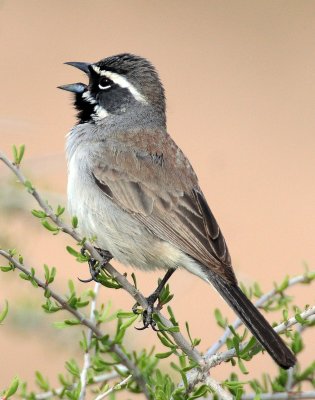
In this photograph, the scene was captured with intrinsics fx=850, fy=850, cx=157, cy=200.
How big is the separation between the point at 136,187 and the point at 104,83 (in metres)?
0.86

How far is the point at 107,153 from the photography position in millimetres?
4738

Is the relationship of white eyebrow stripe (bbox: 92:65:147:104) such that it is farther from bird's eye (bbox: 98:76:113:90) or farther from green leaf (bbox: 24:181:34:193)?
green leaf (bbox: 24:181:34:193)

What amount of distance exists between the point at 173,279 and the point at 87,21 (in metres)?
9.71

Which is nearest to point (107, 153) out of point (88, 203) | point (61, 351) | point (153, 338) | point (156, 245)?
point (88, 203)

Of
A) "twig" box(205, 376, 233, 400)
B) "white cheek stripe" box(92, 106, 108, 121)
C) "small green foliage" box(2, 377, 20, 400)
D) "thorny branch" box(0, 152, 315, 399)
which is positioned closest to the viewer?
"small green foliage" box(2, 377, 20, 400)

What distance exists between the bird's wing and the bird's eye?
404mm

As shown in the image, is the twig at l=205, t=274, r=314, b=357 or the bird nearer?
the twig at l=205, t=274, r=314, b=357

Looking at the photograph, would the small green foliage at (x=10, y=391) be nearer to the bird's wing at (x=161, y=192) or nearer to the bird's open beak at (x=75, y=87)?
the bird's wing at (x=161, y=192)

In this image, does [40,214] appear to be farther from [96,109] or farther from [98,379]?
[96,109]

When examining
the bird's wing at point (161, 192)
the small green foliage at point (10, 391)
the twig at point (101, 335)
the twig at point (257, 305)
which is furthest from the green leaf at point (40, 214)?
the bird's wing at point (161, 192)

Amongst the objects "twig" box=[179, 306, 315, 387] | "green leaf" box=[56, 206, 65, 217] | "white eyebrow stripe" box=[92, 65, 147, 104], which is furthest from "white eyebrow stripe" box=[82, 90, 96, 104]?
"twig" box=[179, 306, 315, 387]

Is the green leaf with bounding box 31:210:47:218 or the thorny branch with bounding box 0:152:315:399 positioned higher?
the green leaf with bounding box 31:210:47:218

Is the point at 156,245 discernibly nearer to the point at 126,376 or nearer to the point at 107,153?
the point at 107,153

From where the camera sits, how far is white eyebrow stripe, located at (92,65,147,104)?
5.08 m
